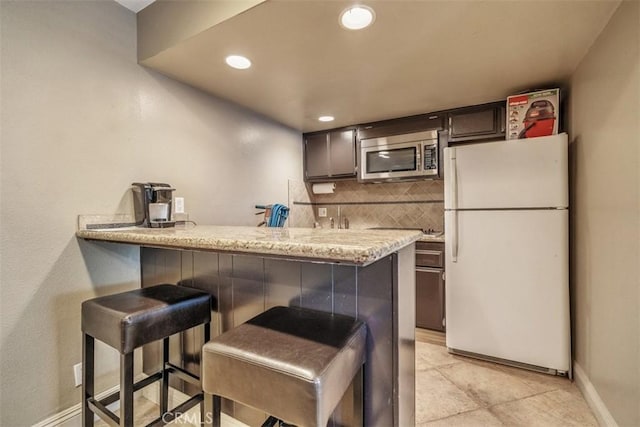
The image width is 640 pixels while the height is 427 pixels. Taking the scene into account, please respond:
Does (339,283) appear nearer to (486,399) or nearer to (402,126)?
(486,399)

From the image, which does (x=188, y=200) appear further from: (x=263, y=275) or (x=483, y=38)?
(x=483, y=38)

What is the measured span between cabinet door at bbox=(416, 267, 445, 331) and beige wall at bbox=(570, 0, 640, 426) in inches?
34.1

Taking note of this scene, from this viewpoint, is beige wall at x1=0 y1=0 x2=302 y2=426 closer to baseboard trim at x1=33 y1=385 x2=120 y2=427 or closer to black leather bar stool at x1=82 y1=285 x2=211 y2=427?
baseboard trim at x1=33 y1=385 x2=120 y2=427

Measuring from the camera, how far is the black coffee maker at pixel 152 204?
169 centimetres

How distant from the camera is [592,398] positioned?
61.8 inches

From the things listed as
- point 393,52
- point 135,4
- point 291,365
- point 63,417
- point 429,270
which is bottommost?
point 63,417

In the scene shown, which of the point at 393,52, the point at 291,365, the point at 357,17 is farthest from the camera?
the point at 393,52

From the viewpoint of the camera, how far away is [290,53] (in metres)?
1.66

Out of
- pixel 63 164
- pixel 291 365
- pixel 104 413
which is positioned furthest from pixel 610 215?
pixel 63 164

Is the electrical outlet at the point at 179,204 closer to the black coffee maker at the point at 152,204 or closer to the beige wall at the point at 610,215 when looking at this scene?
the black coffee maker at the point at 152,204

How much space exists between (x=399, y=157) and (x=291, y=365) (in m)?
2.47

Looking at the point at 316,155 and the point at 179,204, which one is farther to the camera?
the point at 316,155

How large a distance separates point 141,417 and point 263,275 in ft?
3.96

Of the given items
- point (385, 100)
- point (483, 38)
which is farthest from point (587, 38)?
point (385, 100)
